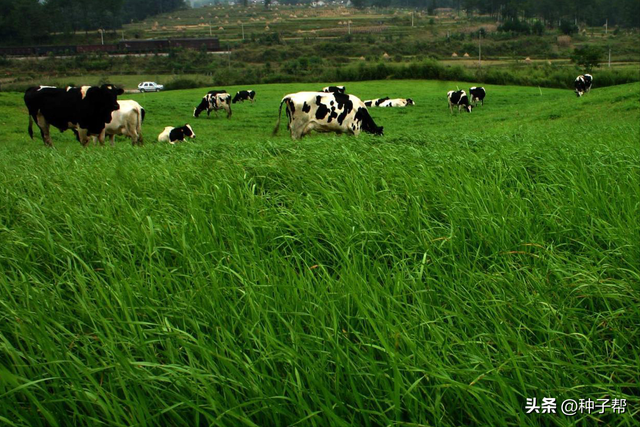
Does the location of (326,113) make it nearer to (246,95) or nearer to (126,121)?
(126,121)

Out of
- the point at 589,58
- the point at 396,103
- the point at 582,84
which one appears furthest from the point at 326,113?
the point at 589,58

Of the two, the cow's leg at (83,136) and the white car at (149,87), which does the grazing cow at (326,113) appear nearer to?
the cow's leg at (83,136)

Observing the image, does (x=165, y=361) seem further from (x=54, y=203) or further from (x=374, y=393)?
(x=54, y=203)

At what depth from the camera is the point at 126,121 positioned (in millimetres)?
15602

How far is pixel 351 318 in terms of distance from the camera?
279 centimetres

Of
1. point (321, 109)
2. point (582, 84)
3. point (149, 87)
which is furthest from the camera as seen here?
point (149, 87)

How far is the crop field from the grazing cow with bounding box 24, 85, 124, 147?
1000cm

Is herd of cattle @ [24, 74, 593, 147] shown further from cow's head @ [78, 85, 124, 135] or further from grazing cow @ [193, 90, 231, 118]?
grazing cow @ [193, 90, 231, 118]

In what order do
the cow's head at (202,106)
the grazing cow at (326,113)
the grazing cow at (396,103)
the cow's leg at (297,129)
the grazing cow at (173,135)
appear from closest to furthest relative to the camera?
the grazing cow at (326,113) < the cow's leg at (297,129) < the grazing cow at (173,135) < the cow's head at (202,106) < the grazing cow at (396,103)

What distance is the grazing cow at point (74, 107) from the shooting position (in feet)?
47.5

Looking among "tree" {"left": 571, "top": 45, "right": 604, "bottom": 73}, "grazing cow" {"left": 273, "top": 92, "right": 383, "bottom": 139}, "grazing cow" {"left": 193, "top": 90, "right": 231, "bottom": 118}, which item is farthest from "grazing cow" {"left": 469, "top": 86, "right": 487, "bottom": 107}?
"grazing cow" {"left": 273, "top": 92, "right": 383, "bottom": 139}

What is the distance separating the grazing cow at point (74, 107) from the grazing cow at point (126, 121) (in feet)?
1.11

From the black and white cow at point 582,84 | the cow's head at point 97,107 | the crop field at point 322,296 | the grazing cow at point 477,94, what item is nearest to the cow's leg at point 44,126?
the cow's head at point 97,107

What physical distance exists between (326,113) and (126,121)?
5996 mm
